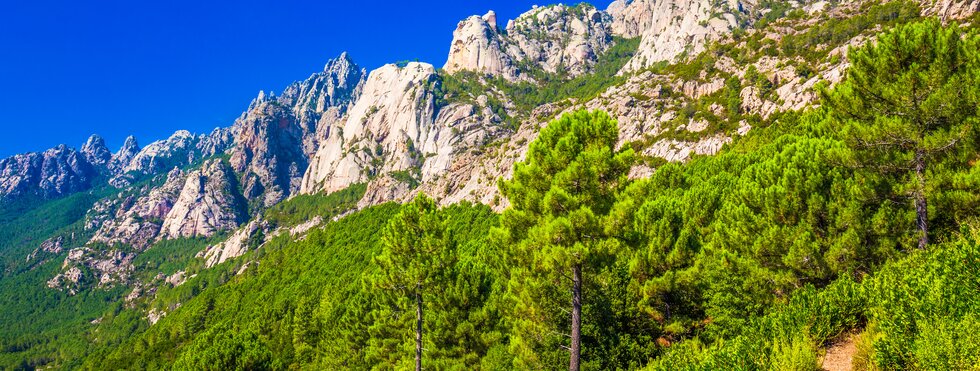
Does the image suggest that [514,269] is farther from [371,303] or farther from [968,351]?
[371,303]

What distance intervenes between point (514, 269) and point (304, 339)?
124 feet

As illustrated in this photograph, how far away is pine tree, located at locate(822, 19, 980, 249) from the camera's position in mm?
13383

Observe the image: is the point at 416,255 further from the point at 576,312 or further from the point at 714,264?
the point at 714,264

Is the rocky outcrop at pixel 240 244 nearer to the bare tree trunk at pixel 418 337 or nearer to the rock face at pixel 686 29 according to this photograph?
the rock face at pixel 686 29

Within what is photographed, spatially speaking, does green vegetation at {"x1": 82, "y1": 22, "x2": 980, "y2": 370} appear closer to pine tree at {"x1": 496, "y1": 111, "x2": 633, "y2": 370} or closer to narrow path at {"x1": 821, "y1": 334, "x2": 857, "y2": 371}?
pine tree at {"x1": 496, "y1": 111, "x2": 633, "y2": 370}

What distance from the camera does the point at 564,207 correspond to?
50.1ft

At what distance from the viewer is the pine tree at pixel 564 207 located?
1502 centimetres

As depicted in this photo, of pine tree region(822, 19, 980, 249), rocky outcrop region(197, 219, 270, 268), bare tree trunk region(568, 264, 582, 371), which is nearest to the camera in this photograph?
pine tree region(822, 19, 980, 249)

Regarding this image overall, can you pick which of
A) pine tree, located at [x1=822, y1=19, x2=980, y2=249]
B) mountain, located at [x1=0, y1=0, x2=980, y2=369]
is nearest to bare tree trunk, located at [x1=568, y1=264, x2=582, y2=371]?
mountain, located at [x1=0, y1=0, x2=980, y2=369]

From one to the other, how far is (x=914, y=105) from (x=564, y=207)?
36.9 ft

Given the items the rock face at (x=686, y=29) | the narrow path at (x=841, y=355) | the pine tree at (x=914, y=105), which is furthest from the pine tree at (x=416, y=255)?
the rock face at (x=686, y=29)

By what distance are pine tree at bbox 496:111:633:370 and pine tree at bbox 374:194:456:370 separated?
22.2ft

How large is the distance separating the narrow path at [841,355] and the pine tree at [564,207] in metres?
6.46

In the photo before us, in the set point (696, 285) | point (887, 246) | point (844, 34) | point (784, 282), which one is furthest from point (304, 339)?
point (844, 34)
